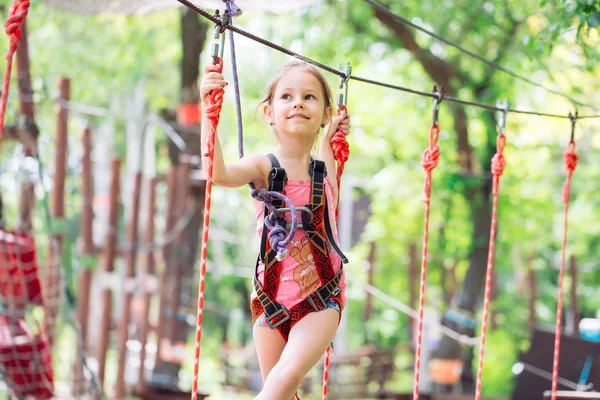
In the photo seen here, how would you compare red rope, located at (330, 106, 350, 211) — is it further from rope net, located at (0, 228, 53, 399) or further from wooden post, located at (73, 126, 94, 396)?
wooden post, located at (73, 126, 94, 396)

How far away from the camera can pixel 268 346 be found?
1.80m

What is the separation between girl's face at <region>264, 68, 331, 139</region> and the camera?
6.04ft

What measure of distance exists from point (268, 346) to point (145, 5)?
12.5 feet

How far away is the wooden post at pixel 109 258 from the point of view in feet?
18.6

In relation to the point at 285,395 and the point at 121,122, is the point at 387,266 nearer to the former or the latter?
the point at 121,122

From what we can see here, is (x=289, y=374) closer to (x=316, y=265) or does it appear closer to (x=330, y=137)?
(x=316, y=265)

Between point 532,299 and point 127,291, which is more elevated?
point 127,291

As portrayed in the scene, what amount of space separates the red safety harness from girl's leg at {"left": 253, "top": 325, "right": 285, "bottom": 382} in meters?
0.01

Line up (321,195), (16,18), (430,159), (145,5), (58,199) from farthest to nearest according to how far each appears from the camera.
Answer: (145,5) → (58,199) → (430,159) → (321,195) → (16,18)

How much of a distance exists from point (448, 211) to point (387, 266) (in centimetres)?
415

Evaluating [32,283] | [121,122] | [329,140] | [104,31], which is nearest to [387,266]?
[121,122]

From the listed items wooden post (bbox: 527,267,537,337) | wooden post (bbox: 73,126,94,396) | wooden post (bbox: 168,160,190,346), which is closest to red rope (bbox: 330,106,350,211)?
wooden post (bbox: 73,126,94,396)

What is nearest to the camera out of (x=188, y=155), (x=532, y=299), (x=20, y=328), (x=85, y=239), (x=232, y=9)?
(x=232, y=9)

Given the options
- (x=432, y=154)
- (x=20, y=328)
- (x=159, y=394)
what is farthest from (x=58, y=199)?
(x=432, y=154)
